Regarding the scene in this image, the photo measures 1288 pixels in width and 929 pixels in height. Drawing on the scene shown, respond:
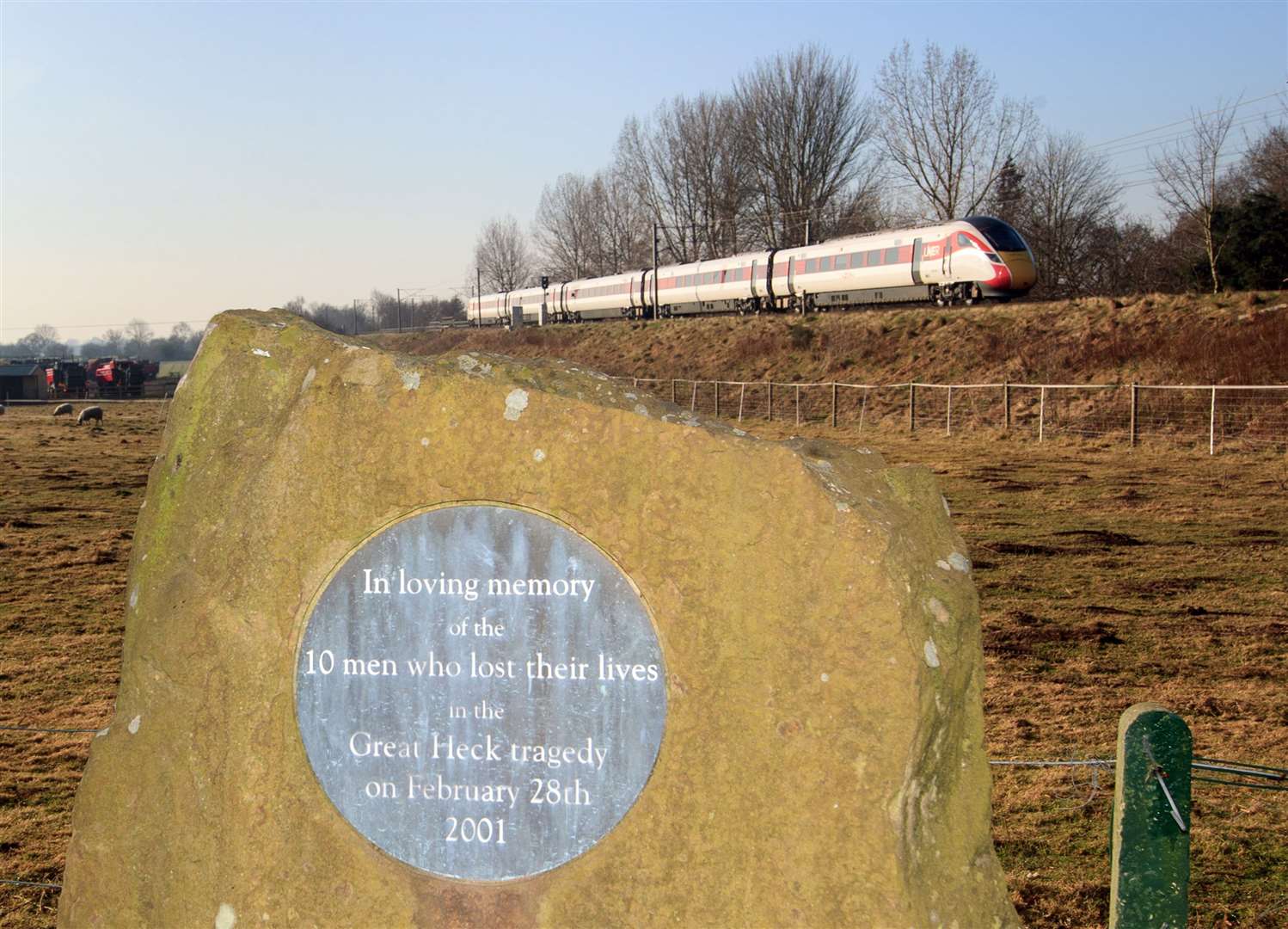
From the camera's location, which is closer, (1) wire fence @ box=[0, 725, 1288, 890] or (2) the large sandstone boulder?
(2) the large sandstone boulder

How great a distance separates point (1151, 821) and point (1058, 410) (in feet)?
72.2

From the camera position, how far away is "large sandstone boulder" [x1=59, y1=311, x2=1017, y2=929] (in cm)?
283

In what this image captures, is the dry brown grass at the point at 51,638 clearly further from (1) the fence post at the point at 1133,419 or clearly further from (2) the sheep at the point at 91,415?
(1) the fence post at the point at 1133,419

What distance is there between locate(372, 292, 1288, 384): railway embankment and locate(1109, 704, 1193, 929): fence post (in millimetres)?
14280

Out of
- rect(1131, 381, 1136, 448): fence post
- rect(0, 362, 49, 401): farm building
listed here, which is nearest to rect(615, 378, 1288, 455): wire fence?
rect(1131, 381, 1136, 448): fence post

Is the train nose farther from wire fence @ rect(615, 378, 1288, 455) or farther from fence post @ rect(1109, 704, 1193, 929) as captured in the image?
fence post @ rect(1109, 704, 1193, 929)

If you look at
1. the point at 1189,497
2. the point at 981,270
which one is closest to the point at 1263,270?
the point at 981,270

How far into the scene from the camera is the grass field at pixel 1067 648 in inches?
188

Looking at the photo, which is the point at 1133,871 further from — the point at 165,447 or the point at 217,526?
the point at 165,447

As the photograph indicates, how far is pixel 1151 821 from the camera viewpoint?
2.64 meters

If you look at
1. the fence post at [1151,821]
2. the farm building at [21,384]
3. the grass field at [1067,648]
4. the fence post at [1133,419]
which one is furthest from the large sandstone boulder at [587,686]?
the farm building at [21,384]

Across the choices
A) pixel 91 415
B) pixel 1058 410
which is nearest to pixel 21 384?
pixel 91 415

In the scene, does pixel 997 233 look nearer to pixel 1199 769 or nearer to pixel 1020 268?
pixel 1020 268

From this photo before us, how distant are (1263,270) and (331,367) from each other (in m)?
31.7
